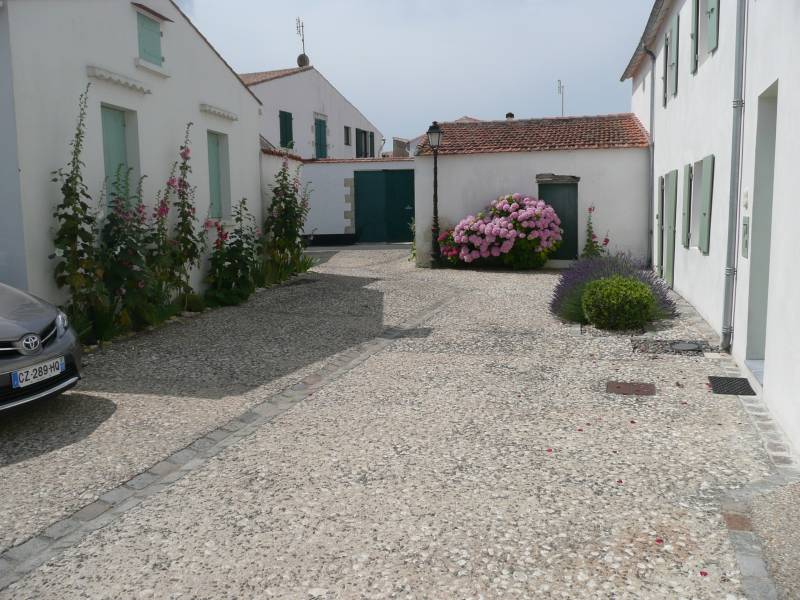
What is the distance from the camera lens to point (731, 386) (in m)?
6.13

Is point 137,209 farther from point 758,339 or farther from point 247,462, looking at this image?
point 758,339

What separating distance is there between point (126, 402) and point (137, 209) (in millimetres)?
3473

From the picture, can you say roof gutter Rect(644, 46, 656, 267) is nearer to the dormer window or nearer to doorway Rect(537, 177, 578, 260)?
doorway Rect(537, 177, 578, 260)

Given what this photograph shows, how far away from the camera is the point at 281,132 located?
997 inches

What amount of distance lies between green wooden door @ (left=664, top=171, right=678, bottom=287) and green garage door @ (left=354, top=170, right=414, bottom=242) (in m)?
12.3

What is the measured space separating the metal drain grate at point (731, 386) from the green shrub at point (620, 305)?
2.20 metres

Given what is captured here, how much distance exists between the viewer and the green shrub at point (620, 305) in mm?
8570

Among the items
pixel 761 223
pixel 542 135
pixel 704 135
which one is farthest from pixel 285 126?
pixel 761 223

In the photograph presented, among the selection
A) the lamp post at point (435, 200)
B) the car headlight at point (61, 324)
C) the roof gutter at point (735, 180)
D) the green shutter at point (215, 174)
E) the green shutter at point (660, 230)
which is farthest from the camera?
the lamp post at point (435, 200)

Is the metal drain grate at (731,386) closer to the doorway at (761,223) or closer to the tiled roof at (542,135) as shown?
the doorway at (761,223)

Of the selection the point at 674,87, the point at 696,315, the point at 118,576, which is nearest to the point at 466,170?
the point at 674,87

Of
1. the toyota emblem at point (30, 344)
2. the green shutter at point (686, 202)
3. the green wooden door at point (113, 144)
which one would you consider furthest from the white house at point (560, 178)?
the toyota emblem at point (30, 344)

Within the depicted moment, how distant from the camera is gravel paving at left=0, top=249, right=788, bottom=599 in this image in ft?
10.6

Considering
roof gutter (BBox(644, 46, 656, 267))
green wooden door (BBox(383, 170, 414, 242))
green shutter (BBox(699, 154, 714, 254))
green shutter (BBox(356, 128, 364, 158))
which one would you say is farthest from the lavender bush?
green shutter (BBox(356, 128, 364, 158))
